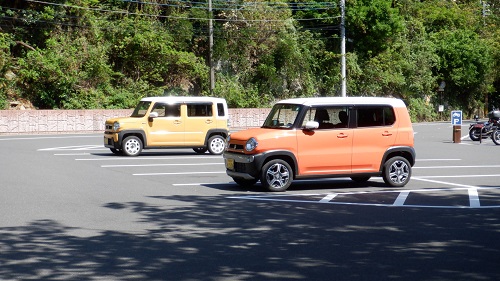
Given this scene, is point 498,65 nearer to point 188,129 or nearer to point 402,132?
point 188,129

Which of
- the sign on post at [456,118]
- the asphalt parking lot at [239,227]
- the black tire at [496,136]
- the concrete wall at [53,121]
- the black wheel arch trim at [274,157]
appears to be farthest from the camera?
the concrete wall at [53,121]

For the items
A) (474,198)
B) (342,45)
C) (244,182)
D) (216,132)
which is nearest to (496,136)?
(216,132)

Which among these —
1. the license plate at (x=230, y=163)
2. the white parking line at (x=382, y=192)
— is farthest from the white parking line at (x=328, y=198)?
the license plate at (x=230, y=163)

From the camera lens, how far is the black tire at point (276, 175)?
15.1 m

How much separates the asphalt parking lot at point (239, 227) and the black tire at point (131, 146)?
561 cm

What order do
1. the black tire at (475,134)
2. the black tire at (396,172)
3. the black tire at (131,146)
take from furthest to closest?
the black tire at (475,134), the black tire at (131,146), the black tire at (396,172)

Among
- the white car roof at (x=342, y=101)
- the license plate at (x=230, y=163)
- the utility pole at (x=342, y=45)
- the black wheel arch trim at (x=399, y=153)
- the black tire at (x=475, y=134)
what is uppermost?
the utility pole at (x=342, y=45)

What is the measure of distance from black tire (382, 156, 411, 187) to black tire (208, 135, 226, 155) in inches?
420

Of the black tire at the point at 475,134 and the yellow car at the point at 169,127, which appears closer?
the yellow car at the point at 169,127

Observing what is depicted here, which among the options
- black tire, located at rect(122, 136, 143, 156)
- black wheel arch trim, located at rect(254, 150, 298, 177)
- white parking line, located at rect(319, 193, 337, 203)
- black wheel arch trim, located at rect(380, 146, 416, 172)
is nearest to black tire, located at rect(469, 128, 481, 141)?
black tire, located at rect(122, 136, 143, 156)

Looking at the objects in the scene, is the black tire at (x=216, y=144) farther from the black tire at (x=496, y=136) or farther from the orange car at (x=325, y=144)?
the black tire at (x=496, y=136)

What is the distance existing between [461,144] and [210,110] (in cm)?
1163

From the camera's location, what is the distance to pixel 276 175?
50.0ft

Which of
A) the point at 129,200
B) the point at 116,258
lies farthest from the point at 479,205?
the point at 116,258
